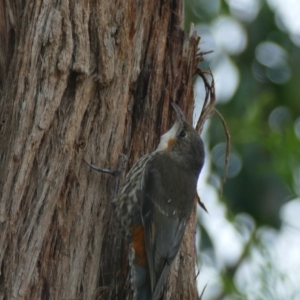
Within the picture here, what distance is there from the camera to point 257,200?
22.3ft

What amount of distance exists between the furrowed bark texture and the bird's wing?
7.4 inches

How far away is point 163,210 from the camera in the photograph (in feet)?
18.2

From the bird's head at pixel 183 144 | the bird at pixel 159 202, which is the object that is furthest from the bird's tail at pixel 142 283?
the bird's head at pixel 183 144

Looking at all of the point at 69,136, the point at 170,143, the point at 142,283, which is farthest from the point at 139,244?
the point at 69,136

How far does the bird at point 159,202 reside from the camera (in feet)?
17.0

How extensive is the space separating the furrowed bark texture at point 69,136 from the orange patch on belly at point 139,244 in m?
0.09

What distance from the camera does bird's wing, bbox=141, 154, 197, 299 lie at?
5195 millimetres

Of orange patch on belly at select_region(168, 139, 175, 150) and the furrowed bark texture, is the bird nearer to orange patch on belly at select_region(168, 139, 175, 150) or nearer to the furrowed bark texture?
orange patch on belly at select_region(168, 139, 175, 150)

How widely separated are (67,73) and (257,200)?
246cm

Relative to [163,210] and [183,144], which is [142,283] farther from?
[183,144]

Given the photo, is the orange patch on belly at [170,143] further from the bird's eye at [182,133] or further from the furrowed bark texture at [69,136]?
the furrowed bark texture at [69,136]

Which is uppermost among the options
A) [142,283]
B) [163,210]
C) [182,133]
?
[182,133]

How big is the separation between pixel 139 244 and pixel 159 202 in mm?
369

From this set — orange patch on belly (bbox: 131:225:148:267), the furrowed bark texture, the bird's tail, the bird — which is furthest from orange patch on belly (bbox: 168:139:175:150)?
the bird's tail
